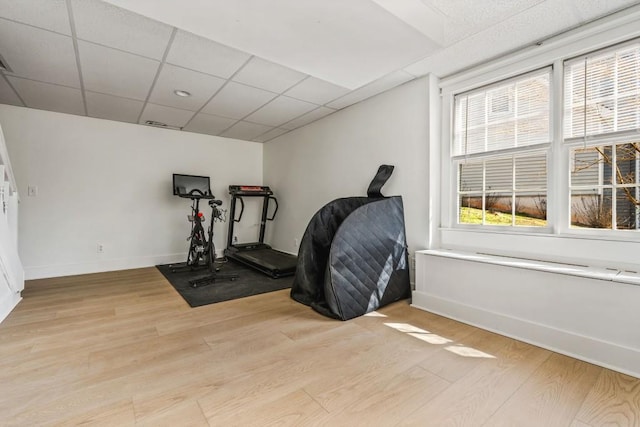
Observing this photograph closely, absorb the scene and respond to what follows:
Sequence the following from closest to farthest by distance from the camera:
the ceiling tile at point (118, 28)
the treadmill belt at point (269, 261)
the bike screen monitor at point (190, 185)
→ the ceiling tile at point (118, 28) < the treadmill belt at point (269, 261) < the bike screen monitor at point (190, 185)

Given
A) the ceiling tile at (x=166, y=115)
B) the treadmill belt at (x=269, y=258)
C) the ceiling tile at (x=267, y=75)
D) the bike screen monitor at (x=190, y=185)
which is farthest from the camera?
the bike screen monitor at (x=190, y=185)

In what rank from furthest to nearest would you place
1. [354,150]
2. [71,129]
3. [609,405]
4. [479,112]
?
[71,129] < [354,150] < [479,112] < [609,405]

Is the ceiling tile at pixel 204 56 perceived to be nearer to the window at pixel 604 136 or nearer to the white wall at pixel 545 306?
the white wall at pixel 545 306

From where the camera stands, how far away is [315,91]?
11.2ft

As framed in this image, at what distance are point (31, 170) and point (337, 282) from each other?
4.62 metres

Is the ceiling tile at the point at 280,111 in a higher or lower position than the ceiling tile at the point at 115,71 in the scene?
higher

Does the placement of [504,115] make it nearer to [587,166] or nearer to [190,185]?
[587,166]

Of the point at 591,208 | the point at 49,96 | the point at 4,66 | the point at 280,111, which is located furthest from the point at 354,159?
the point at 49,96

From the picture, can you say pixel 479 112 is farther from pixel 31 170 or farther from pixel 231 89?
pixel 31 170

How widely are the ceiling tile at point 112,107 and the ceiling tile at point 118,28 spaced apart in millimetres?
1413

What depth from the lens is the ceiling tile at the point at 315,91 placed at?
318 cm

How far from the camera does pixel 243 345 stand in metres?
2.11

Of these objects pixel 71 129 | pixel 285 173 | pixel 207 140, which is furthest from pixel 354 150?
pixel 71 129

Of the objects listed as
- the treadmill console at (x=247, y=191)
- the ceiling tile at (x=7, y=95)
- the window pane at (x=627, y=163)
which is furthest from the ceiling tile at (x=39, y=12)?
the window pane at (x=627, y=163)
